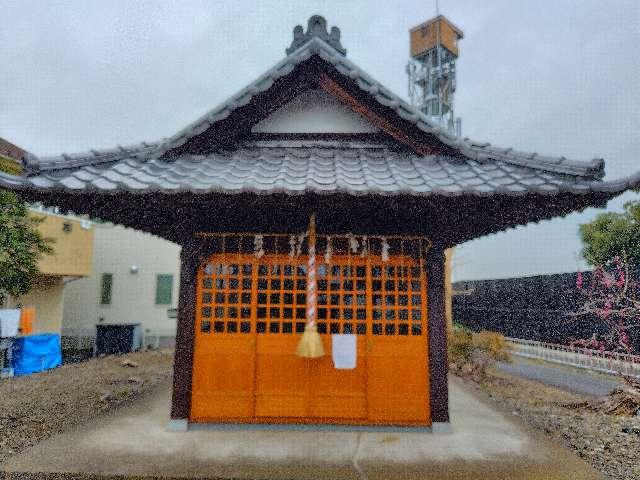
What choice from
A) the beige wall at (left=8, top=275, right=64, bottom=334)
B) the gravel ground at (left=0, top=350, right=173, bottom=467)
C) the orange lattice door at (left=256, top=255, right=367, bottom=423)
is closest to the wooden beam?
the orange lattice door at (left=256, top=255, right=367, bottom=423)

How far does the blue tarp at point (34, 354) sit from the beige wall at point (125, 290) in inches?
260

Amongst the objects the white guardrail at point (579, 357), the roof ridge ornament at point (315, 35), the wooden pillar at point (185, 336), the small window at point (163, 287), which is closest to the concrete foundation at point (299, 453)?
the wooden pillar at point (185, 336)

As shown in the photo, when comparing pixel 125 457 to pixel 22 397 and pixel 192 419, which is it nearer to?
pixel 192 419

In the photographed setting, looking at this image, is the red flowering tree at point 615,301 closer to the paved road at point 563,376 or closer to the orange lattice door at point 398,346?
the paved road at point 563,376

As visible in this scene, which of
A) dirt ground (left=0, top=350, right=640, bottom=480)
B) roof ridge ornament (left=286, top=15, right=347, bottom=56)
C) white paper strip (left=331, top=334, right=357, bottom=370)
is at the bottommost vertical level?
dirt ground (left=0, top=350, right=640, bottom=480)

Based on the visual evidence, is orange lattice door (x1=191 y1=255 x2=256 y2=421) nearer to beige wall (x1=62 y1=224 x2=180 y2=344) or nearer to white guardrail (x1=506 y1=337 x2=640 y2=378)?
white guardrail (x1=506 y1=337 x2=640 y2=378)

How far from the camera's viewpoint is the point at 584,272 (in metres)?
18.3

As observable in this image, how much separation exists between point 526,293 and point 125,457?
69.9ft

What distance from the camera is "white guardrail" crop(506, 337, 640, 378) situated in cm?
1448

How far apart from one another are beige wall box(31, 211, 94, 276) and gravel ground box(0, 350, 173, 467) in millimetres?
4560

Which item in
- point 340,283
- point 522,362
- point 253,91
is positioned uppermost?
point 253,91

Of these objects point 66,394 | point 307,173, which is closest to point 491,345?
point 307,173

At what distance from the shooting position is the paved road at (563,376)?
46.6 ft

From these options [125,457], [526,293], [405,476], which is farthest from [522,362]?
[125,457]
